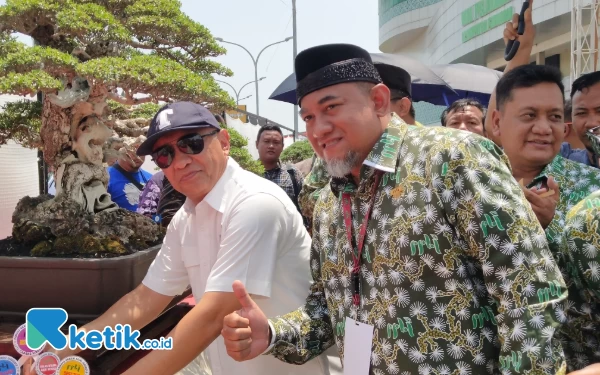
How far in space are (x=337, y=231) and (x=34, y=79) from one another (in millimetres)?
1333

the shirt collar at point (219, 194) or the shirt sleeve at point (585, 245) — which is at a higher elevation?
the shirt collar at point (219, 194)

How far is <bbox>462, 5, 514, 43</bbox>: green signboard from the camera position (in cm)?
1762

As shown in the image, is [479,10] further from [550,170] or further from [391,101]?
[550,170]

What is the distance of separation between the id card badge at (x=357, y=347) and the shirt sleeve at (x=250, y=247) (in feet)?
1.20

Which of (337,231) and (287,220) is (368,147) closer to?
(337,231)

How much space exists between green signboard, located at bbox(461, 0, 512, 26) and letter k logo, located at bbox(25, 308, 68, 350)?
734 inches

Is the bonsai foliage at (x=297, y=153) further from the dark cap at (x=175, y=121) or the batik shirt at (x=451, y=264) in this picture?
the batik shirt at (x=451, y=264)

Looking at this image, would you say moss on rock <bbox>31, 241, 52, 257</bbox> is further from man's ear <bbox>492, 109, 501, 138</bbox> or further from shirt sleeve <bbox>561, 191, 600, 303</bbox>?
shirt sleeve <bbox>561, 191, 600, 303</bbox>

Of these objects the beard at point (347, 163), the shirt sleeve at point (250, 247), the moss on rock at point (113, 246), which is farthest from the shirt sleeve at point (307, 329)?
the moss on rock at point (113, 246)

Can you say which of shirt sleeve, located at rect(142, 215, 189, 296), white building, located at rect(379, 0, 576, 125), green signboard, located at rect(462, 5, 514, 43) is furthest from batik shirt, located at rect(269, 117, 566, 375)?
green signboard, located at rect(462, 5, 514, 43)

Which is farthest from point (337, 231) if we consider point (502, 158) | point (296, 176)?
point (296, 176)

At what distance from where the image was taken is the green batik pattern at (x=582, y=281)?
3.54 ft

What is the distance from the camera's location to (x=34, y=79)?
1.93 m

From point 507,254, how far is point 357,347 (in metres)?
0.43
